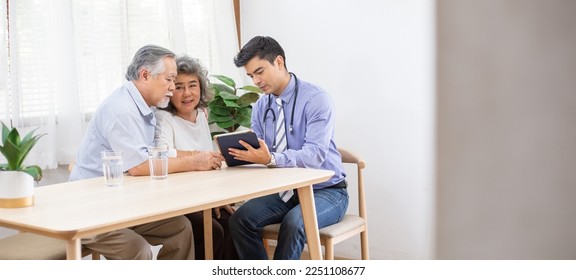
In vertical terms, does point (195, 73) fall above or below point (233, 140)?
above

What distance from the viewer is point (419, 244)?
346 cm

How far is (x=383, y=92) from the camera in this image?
11.4 ft

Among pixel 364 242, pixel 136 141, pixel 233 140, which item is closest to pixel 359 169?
pixel 364 242

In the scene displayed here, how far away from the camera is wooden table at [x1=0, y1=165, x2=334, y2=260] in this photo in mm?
1846

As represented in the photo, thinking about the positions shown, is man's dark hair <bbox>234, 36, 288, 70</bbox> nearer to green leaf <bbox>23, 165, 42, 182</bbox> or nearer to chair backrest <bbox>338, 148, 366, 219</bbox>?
chair backrest <bbox>338, 148, 366, 219</bbox>

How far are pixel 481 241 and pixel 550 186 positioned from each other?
0.35 metres

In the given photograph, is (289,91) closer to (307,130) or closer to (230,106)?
(307,130)

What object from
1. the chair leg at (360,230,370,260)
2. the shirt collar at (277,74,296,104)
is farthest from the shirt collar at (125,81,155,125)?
the chair leg at (360,230,370,260)

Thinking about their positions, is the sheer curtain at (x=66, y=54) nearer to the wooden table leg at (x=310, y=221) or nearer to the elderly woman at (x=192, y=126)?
the elderly woman at (x=192, y=126)

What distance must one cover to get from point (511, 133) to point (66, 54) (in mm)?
1940

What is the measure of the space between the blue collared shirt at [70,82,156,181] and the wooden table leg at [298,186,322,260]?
0.59 metres

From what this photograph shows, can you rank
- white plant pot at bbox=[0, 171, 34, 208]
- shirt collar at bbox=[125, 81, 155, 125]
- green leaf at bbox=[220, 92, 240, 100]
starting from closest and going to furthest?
white plant pot at bbox=[0, 171, 34, 208], shirt collar at bbox=[125, 81, 155, 125], green leaf at bbox=[220, 92, 240, 100]

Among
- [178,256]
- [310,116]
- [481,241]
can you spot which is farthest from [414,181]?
[178,256]
